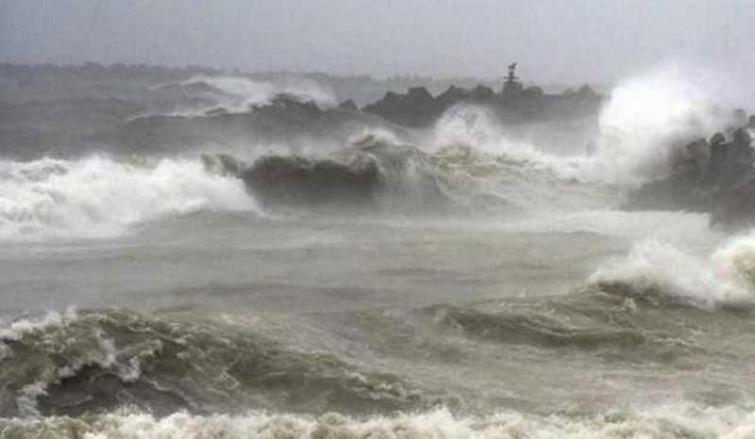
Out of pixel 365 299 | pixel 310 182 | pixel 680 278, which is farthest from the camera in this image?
pixel 310 182

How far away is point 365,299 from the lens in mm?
11586

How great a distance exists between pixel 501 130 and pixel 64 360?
1313 inches

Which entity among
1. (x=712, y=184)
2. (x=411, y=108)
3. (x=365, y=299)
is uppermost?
(x=411, y=108)

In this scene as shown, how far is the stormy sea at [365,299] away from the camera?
745 centimetres

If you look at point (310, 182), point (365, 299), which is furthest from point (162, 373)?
point (310, 182)

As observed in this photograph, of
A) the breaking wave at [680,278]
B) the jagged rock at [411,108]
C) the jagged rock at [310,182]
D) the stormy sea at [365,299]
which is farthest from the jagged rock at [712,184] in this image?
the jagged rock at [411,108]

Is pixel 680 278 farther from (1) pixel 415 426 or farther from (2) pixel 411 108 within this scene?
(2) pixel 411 108

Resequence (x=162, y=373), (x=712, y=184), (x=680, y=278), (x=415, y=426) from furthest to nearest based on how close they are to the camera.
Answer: (x=712, y=184)
(x=680, y=278)
(x=162, y=373)
(x=415, y=426)

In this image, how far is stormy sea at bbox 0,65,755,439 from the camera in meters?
7.45

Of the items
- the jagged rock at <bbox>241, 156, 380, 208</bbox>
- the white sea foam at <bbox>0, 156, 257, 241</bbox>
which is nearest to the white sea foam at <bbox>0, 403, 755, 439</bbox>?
the white sea foam at <bbox>0, 156, 257, 241</bbox>

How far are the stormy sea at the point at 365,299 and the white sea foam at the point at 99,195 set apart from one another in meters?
0.07

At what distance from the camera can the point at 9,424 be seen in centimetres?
664

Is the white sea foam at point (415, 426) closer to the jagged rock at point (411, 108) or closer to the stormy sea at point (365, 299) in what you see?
the stormy sea at point (365, 299)

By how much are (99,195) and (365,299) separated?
31.8ft
